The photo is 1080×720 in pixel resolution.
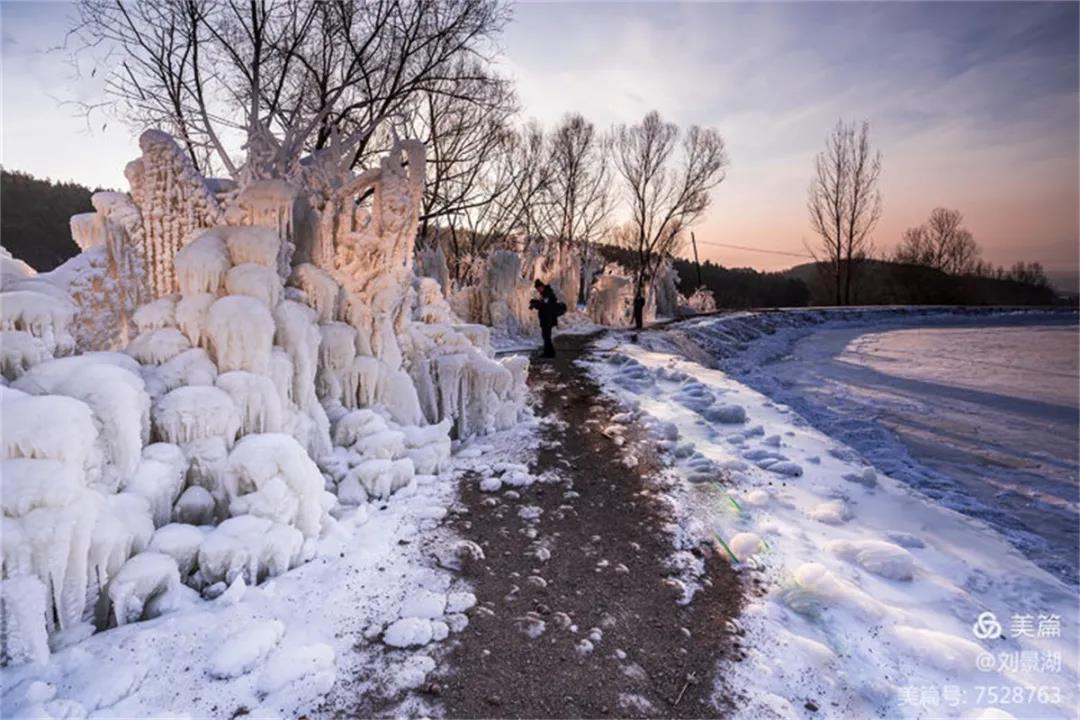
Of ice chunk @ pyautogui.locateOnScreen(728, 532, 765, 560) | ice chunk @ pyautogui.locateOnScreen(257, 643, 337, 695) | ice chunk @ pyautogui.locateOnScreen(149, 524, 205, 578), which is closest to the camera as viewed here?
ice chunk @ pyautogui.locateOnScreen(257, 643, 337, 695)

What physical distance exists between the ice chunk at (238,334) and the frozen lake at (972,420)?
7.00 m

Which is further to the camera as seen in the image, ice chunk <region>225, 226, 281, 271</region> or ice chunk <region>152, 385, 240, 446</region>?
ice chunk <region>225, 226, 281, 271</region>

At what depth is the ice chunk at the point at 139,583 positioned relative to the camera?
9.02ft

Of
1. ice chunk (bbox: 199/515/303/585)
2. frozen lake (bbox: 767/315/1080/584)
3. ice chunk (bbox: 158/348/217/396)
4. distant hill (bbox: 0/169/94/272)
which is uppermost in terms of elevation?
distant hill (bbox: 0/169/94/272)

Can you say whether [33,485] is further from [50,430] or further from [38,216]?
[38,216]

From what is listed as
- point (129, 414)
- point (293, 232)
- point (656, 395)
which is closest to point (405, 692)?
point (129, 414)

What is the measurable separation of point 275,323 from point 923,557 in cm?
582

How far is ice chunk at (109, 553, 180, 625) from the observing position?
2750 mm

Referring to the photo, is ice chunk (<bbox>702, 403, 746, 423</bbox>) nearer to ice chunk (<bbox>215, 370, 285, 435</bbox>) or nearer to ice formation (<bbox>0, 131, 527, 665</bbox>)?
ice formation (<bbox>0, 131, 527, 665</bbox>)

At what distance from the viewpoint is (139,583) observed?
2828 mm

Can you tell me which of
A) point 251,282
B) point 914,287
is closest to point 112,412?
point 251,282

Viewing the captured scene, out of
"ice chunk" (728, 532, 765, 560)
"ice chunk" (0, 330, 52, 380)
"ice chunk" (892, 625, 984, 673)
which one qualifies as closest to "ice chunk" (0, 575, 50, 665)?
"ice chunk" (0, 330, 52, 380)

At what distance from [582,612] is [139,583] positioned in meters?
2.54

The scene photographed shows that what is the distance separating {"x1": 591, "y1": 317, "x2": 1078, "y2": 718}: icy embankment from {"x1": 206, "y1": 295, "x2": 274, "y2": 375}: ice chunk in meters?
3.92
